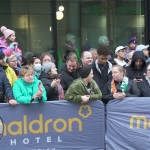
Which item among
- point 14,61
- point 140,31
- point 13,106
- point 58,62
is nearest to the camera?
point 13,106

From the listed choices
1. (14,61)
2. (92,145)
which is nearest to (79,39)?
(14,61)

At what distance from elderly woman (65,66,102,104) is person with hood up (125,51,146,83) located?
3.77ft

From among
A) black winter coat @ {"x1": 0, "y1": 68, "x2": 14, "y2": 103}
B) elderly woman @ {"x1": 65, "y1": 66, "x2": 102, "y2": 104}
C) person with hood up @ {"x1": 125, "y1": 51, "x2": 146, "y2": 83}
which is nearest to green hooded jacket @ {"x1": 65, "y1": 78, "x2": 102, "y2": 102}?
elderly woman @ {"x1": 65, "y1": 66, "x2": 102, "y2": 104}

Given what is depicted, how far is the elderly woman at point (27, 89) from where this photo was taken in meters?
6.65

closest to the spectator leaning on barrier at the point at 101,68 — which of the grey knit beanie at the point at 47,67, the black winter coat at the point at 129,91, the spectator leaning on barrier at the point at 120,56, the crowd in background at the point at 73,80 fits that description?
the crowd in background at the point at 73,80

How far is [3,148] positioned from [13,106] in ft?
2.33

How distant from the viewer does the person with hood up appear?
791 centimetres

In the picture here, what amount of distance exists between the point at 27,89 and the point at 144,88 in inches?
81.8

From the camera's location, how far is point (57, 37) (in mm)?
11422

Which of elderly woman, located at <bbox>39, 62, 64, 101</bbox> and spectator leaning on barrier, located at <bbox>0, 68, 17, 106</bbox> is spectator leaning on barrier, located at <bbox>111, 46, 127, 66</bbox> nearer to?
elderly woman, located at <bbox>39, 62, 64, 101</bbox>

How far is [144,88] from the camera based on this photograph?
7328mm

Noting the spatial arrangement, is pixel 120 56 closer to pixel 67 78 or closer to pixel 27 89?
pixel 67 78

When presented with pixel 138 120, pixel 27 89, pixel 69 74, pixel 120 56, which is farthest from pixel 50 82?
pixel 120 56

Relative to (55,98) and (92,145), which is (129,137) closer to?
(92,145)
